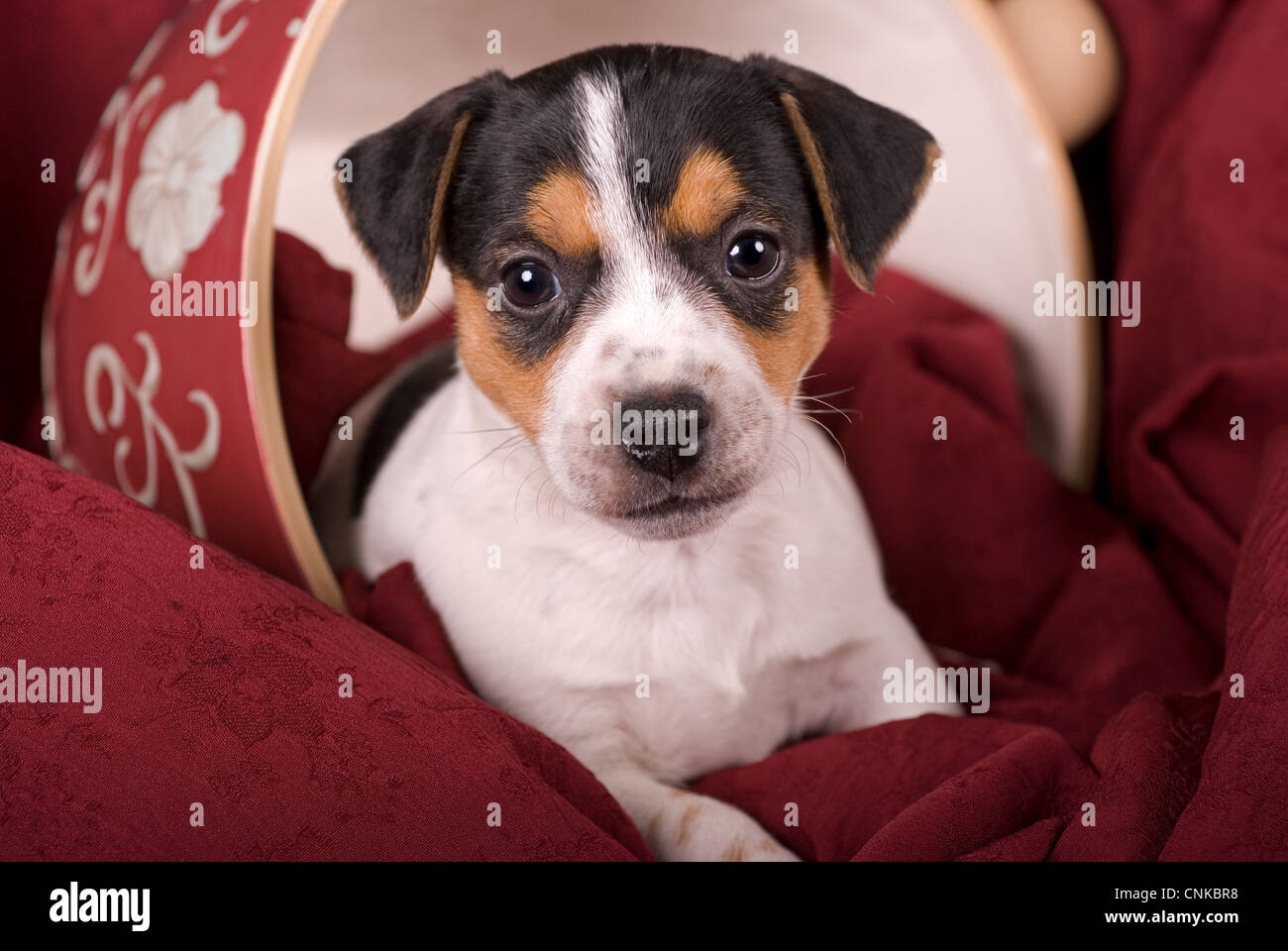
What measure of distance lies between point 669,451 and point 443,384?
1.30 meters

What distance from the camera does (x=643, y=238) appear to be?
2.47 m

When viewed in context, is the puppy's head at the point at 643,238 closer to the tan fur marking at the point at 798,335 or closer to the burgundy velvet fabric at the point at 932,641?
the tan fur marking at the point at 798,335

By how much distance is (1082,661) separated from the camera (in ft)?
10.6

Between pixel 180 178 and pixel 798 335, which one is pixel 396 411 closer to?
pixel 180 178

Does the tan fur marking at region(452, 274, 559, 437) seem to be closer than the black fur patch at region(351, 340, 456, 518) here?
Yes

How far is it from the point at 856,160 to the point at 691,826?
1.45 m

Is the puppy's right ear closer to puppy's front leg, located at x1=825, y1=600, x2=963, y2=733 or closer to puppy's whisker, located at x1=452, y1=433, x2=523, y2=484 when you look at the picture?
puppy's whisker, located at x1=452, y1=433, x2=523, y2=484

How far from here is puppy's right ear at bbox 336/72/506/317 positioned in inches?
103

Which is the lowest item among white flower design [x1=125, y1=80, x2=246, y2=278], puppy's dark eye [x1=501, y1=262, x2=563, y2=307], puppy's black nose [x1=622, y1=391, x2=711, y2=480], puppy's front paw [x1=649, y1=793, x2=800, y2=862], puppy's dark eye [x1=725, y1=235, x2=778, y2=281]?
puppy's front paw [x1=649, y1=793, x2=800, y2=862]

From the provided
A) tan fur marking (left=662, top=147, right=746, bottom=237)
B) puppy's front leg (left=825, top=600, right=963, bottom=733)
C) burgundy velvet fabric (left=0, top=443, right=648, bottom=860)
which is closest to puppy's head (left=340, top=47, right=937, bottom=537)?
tan fur marking (left=662, top=147, right=746, bottom=237)

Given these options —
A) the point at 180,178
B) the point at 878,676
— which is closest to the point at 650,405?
Answer: the point at 878,676

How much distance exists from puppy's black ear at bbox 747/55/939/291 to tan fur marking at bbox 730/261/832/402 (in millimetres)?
102

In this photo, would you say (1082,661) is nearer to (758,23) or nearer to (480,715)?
(480,715)

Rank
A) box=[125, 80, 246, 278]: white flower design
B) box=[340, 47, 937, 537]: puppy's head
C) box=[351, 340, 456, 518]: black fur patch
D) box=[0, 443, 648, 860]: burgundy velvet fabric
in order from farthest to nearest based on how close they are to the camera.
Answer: box=[351, 340, 456, 518]: black fur patch, box=[125, 80, 246, 278]: white flower design, box=[340, 47, 937, 537]: puppy's head, box=[0, 443, 648, 860]: burgundy velvet fabric
